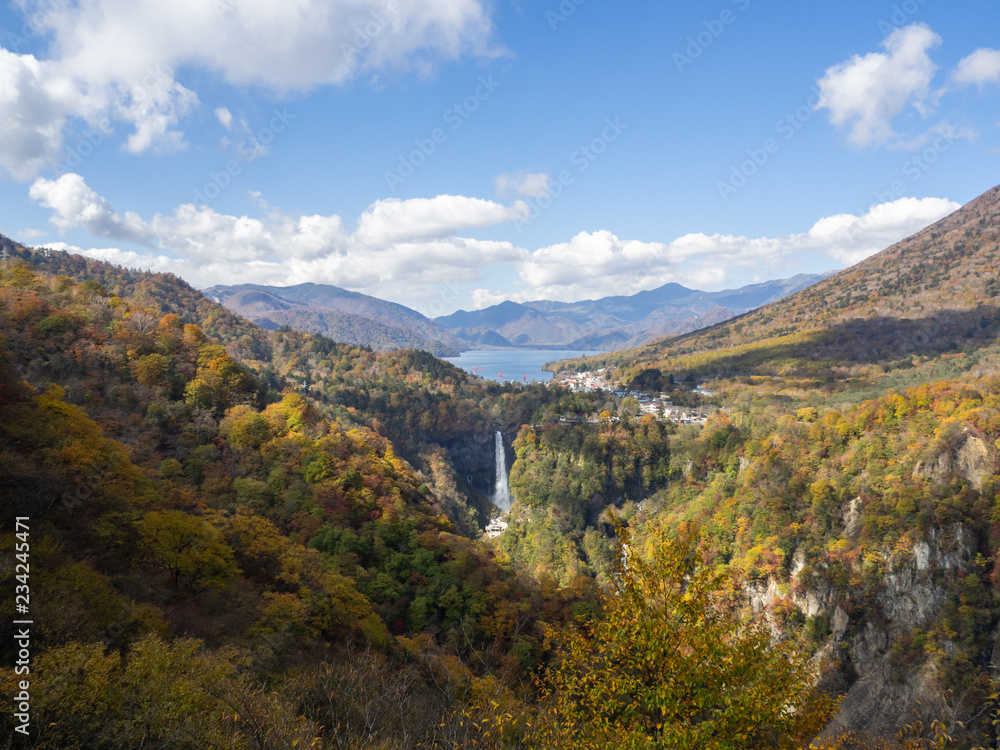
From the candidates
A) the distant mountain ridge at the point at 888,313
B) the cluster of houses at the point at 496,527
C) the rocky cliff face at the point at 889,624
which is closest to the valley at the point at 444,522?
the rocky cliff face at the point at 889,624

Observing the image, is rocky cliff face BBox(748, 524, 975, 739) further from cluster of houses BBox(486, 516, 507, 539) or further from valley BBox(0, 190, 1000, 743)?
cluster of houses BBox(486, 516, 507, 539)

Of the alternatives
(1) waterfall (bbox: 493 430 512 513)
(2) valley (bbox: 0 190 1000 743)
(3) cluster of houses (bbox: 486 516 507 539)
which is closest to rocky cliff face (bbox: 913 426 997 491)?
(2) valley (bbox: 0 190 1000 743)

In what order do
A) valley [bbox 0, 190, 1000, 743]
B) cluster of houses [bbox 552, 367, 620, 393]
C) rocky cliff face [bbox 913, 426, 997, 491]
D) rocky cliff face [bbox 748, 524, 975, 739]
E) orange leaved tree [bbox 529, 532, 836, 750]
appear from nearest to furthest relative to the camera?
orange leaved tree [bbox 529, 532, 836, 750] < valley [bbox 0, 190, 1000, 743] < rocky cliff face [bbox 748, 524, 975, 739] < rocky cliff face [bbox 913, 426, 997, 491] < cluster of houses [bbox 552, 367, 620, 393]

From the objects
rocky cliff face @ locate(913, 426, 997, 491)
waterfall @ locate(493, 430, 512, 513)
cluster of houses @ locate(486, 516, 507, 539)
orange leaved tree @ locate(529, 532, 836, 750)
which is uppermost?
orange leaved tree @ locate(529, 532, 836, 750)

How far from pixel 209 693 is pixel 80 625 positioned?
3.31 metres

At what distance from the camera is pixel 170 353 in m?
30.3

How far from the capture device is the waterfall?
77.8 m

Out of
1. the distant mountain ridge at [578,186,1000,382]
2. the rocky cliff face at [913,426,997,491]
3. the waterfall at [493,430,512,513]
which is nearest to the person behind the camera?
the rocky cliff face at [913,426,997,491]

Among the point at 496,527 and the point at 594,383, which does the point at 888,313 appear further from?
the point at 496,527

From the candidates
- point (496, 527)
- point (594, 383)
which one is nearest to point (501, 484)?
point (496, 527)

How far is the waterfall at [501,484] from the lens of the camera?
7781 cm

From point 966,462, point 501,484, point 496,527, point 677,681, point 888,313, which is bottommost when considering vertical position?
point 496,527

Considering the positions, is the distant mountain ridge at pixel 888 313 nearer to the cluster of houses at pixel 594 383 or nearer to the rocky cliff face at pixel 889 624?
the cluster of houses at pixel 594 383

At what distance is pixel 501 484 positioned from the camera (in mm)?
80688
